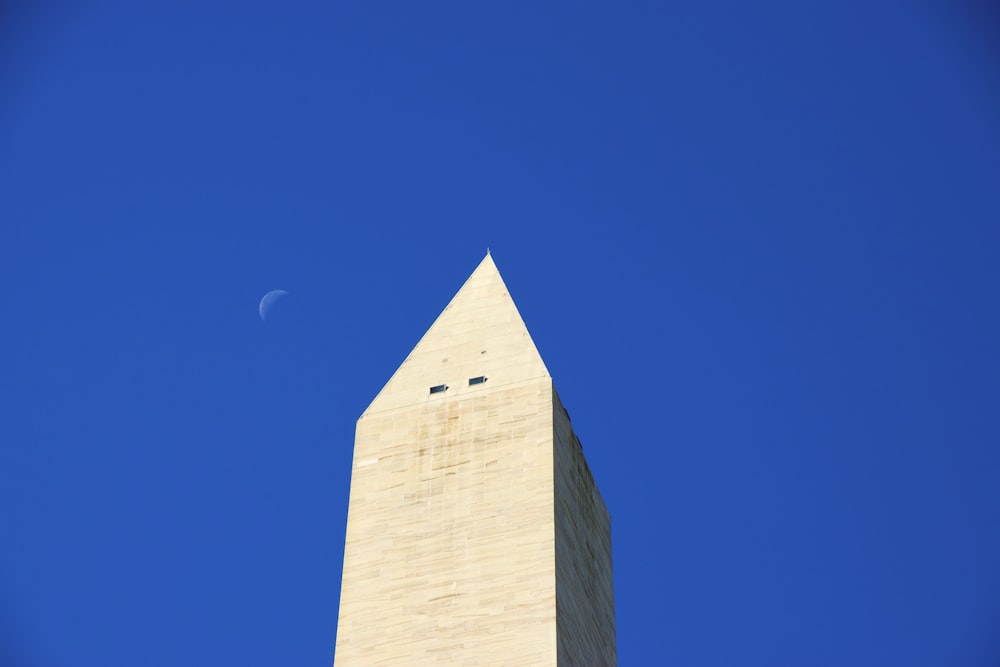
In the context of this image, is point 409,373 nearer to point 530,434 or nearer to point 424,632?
point 530,434

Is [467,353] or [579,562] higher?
[467,353]

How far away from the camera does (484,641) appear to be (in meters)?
33.3

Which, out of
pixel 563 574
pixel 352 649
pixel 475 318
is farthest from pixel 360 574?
pixel 475 318

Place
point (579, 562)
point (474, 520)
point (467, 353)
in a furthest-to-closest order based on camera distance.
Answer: point (467, 353) < point (579, 562) < point (474, 520)

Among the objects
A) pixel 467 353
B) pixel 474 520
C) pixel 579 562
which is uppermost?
pixel 467 353

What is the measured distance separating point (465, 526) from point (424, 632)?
8.03 ft

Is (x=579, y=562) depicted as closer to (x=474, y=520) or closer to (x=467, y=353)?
(x=474, y=520)

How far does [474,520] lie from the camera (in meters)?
35.3

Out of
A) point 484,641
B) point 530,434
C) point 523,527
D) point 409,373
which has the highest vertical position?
point 409,373

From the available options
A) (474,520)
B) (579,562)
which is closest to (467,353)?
(474,520)

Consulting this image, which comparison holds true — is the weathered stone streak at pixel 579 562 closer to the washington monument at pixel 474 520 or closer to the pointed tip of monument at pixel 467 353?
the washington monument at pixel 474 520

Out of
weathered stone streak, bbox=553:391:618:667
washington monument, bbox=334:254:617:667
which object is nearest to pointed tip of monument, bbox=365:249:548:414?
washington monument, bbox=334:254:617:667

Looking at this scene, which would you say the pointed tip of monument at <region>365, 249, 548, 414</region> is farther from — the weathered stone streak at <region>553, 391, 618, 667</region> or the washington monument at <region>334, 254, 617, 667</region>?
the weathered stone streak at <region>553, 391, 618, 667</region>

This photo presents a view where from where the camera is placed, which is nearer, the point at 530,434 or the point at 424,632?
the point at 424,632
